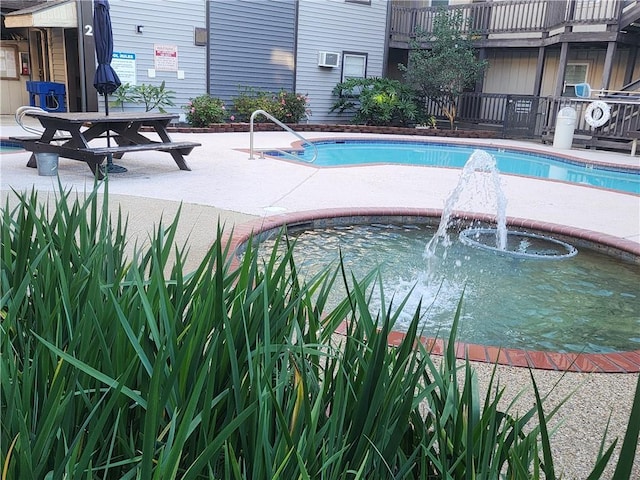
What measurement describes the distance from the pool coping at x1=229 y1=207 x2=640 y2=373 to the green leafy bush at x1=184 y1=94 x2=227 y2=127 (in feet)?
27.9

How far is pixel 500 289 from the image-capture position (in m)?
4.27

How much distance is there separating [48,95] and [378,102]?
8.11m

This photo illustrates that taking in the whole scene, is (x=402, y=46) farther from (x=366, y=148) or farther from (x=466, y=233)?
(x=466, y=233)

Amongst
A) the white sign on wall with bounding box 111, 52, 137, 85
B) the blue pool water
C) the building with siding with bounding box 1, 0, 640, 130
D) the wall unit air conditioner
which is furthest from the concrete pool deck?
the wall unit air conditioner

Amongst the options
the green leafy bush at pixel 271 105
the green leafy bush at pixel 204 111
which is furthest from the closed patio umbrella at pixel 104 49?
the green leafy bush at pixel 271 105

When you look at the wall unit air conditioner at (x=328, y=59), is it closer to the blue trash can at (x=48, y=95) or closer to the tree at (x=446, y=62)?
the tree at (x=446, y=62)

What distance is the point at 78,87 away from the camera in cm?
1382

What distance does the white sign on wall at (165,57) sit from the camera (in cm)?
1358

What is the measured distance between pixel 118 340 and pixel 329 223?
4534mm

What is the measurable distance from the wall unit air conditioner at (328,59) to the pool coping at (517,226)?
1127cm

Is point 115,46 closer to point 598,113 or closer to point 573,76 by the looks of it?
point 598,113

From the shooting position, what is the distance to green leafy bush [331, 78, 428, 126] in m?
15.8

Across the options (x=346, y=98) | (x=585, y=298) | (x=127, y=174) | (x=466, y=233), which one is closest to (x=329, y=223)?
(x=466, y=233)

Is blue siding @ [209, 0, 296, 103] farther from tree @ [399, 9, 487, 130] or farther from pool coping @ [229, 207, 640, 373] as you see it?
pool coping @ [229, 207, 640, 373]
